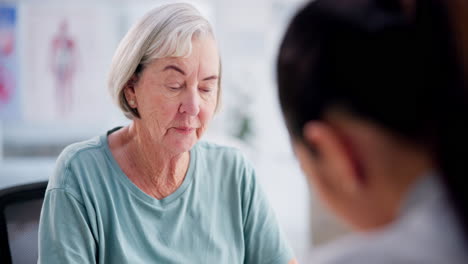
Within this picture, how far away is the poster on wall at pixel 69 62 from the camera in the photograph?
12.3ft

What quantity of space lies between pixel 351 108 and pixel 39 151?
12.1 ft

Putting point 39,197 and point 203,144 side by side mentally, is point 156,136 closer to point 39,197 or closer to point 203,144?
point 203,144

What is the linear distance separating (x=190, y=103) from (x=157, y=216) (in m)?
0.29

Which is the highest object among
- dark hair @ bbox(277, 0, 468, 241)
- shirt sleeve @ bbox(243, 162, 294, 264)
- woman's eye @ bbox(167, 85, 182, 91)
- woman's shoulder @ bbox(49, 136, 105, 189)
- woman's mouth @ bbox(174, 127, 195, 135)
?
dark hair @ bbox(277, 0, 468, 241)

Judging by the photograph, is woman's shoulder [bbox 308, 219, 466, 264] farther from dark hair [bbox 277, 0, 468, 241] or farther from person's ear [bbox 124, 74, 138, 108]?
person's ear [bbox 124, 74, 138, 108]

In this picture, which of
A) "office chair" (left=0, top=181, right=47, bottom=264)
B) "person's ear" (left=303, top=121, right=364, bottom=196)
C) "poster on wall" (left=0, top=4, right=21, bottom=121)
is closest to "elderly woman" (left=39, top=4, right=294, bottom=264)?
"office chair" (left=0, top=181, right=47, bottom=264)

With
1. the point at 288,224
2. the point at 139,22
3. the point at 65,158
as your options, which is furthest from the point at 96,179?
the point at 288,224

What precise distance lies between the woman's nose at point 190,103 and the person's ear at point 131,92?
14 cm

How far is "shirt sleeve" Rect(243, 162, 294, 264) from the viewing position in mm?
1330

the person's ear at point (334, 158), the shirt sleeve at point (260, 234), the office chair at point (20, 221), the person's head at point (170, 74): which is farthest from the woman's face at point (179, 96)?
the person's ear at point (334, 158)

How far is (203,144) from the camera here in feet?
4.84

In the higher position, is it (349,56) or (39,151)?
(349,56)

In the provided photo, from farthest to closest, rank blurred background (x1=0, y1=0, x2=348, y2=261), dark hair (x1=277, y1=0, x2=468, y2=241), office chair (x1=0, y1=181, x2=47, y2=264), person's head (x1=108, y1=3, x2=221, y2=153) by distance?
blurred background (x1=0, y1=0, x2=348, y2=261), office chair (x1=0, y1=181, x2=47, y2=264), person's head (x1=108, y1=3, x2=221, y2=153), dark hair (x1=277, y1=0, x2=468, y2=241)

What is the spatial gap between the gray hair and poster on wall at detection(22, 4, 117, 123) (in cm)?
258
